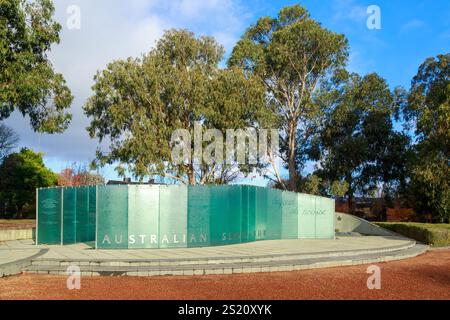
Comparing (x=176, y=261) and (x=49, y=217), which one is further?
(x=49, y=217)

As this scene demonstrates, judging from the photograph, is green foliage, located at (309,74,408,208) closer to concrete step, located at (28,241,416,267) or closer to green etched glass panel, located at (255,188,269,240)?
green etched glass panel, located at (255,188,269,240)

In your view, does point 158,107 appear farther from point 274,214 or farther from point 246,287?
point 246,287

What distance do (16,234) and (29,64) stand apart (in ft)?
23.1

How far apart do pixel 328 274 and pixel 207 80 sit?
70.8ft

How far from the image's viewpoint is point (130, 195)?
15320 millimetres

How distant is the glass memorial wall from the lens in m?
15.2

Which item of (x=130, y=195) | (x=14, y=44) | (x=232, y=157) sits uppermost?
(x=14, y=44)

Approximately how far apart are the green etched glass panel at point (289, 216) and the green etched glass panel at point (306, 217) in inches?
10.7

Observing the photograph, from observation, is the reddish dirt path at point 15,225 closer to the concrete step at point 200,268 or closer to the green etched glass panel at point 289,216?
the concrete step at point 200,268

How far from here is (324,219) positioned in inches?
876

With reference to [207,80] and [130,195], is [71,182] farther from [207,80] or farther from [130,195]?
[130,195]

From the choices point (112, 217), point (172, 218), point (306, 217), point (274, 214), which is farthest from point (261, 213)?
point (112, 217)

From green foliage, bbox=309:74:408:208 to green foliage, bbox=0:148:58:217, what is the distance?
2610cm
